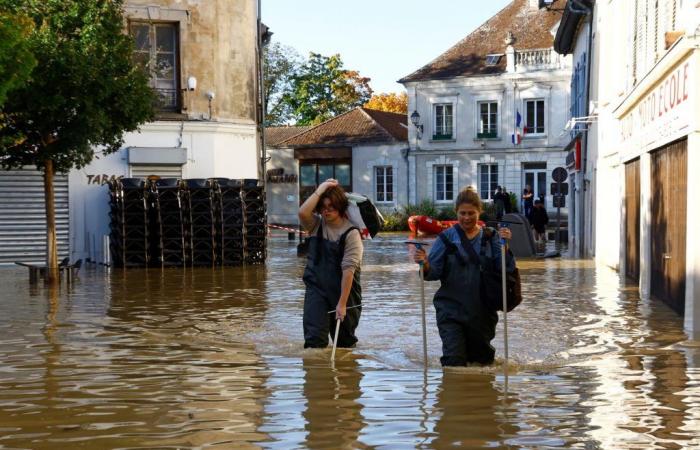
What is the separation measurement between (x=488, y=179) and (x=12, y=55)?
38219mm

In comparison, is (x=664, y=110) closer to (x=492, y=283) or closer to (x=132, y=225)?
(x=492, y=283)

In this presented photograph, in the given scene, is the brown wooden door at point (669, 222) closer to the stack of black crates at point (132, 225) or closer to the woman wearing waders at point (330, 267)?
the woman wearing waders at point (330, 267)

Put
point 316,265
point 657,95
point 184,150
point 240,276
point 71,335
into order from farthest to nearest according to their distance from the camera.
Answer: point 184,150
point 240,276
point 657,95
point 71,335
point 316,265

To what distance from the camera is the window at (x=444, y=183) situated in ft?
176

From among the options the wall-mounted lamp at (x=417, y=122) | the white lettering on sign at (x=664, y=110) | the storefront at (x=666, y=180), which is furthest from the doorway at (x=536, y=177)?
the white lettering on sign at (x=664, y=110)

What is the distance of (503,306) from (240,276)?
1387cm

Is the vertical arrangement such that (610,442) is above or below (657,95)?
below

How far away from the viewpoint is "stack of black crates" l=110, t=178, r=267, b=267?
2491 centimetres

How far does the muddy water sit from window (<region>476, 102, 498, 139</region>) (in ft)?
121

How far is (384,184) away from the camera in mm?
55844

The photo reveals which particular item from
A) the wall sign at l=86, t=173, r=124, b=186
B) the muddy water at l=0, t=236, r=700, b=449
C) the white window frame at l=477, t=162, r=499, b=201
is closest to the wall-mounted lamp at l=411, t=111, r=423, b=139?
the white window frame at l=477, t=162, r=499, b=201

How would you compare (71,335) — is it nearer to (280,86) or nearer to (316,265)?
(316,265)

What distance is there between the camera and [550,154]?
50.9 metres

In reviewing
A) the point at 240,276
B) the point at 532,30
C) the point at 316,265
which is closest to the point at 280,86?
the point at 532,30
